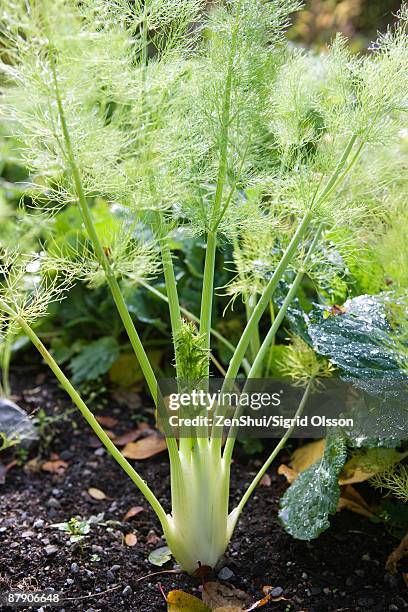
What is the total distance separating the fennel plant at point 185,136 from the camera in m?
0.98

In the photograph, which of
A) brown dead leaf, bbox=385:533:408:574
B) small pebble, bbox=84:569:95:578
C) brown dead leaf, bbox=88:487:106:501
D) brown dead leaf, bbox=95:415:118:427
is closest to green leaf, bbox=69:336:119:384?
brown dead leaf, bbox=95:415:118:427

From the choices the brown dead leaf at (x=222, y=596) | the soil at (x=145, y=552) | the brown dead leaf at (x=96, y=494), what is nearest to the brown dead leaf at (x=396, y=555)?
the soil at (x=145, y=552)

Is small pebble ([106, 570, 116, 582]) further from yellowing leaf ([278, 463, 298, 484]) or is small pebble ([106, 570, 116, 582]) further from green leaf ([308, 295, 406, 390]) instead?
green leaf ([308, 295, 406, 390])

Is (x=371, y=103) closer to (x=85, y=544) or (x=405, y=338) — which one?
(x=405, y=338)

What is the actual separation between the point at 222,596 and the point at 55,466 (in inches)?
24.3

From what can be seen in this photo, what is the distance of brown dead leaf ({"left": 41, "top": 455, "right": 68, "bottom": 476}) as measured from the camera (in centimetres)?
166

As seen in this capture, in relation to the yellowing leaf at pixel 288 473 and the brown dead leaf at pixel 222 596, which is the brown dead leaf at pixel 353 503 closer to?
the yellowing leaf at pixel 288 473

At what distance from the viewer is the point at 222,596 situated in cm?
120

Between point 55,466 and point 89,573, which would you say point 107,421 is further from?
point 89,573

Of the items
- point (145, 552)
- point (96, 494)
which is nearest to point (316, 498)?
point (145, 552)

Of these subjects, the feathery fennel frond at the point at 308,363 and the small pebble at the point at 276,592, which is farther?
the feathery fennel frond at the point at 308,363

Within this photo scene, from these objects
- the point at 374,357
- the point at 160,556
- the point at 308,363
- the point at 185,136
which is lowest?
the point at 160,556

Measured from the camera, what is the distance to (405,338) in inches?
44.2

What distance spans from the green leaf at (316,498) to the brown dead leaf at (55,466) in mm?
587
